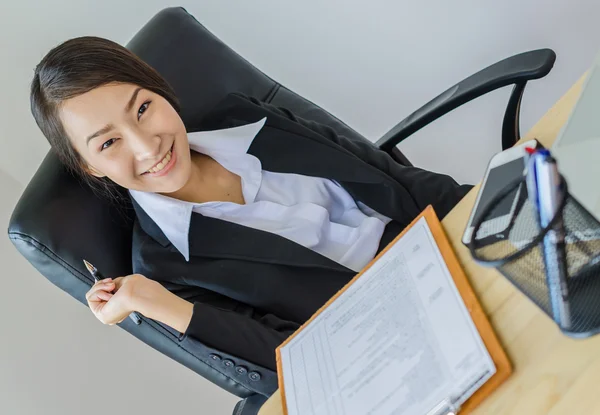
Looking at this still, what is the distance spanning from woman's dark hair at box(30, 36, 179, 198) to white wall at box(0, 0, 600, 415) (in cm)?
54

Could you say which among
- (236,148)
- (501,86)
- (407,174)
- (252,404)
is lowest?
(252,404)

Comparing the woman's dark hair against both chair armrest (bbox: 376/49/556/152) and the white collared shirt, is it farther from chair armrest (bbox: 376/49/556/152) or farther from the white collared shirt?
chair armrest (bbox: 376/49/556/152)

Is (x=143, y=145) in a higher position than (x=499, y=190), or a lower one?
lower

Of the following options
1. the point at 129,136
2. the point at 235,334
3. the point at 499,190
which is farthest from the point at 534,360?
the point at 129,136

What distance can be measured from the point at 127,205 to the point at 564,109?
0.82 meters

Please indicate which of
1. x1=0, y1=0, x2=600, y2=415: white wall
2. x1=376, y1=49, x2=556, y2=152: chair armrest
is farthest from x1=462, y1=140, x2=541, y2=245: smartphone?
x1=0, y1=0, x2=600, y2=415: white wall

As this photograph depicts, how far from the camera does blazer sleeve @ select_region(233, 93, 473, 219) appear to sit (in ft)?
3.72

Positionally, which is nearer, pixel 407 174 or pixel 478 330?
pixel 478 330

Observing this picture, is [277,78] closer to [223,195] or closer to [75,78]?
[223,195]

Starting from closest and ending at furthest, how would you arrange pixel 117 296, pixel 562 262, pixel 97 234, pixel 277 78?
1. pixel 562 262
2. pixel 117 296
3. pixel 97 234
4. pixel 277 78

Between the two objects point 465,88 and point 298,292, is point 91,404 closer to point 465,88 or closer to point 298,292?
point 298,292

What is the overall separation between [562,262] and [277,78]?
4.36 ft

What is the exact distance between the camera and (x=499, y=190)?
1.91 feet

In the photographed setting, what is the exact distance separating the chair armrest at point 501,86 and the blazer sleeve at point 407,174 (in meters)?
0.06
